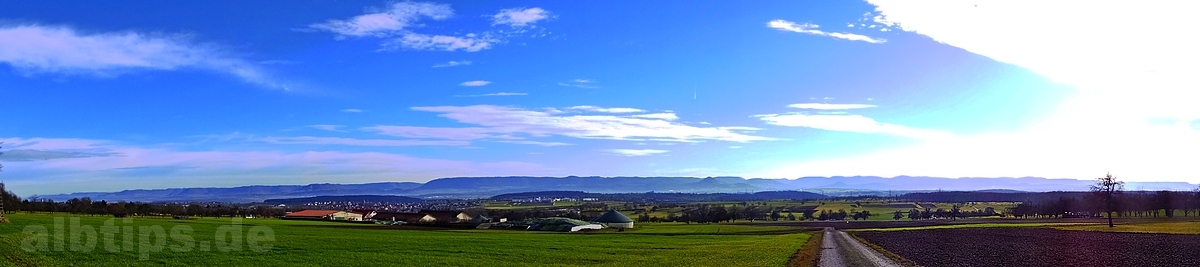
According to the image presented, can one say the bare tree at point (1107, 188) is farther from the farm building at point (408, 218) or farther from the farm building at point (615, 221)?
the farm building at point (408, 218)

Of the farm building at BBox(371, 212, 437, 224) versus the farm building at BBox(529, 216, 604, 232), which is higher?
the farm building at BBox(371, 212, 437, 224)

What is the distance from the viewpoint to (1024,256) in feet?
148

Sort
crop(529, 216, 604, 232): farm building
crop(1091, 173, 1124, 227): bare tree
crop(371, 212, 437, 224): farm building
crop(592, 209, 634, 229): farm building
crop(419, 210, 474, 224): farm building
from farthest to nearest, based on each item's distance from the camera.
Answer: crop(592, 209, 634, 229): farm building → crop(419, 210, 474, 224): farm building → crop(371, 212, 437, 224): farm building → crop(529, 216, 604, 232): farm building → crop(1091, 173, 1124, 227): bare tree

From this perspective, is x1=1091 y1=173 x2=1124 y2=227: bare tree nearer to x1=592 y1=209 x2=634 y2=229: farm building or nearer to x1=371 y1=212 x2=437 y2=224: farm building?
x1=592 y1=209 x2=634 y2=229: farm building

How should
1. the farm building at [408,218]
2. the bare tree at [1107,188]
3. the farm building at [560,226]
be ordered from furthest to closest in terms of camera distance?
the farm building at [408,218]
the farm building at [560,226]
the bare tree at [1107,188]

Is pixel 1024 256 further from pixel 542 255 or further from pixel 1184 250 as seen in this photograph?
pixel 542 255

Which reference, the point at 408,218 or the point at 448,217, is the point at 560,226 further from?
the point at 408,218

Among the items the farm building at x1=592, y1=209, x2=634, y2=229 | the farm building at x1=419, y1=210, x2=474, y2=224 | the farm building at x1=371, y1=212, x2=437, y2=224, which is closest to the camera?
the farm building at x1=371, y1=212, x2=437, y2=224

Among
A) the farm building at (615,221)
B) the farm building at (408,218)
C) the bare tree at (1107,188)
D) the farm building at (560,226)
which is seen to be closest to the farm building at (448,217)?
the farm building at (408,218)

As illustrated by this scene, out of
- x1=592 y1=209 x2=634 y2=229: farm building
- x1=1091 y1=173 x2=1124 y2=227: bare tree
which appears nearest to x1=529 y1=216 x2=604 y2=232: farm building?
x1=592 y1=209 x2=634 y2=229: farm building

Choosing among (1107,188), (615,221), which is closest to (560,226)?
(615,221)

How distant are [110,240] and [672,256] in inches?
1338

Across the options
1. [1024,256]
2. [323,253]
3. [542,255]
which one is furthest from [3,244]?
[1024,256]

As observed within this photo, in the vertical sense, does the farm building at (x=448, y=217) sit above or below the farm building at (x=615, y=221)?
above
